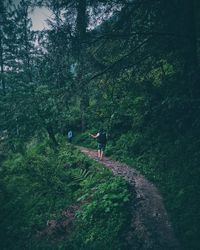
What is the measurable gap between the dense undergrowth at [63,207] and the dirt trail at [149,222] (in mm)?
339

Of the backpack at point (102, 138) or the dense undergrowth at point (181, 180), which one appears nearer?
the dense undergrowth at point (181, 180)

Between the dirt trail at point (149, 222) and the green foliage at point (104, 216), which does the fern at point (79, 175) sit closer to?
the green foliage at point (104, 216)

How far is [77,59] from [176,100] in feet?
10.1

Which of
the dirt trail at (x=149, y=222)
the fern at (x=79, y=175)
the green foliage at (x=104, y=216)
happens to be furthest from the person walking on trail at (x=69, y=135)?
the dirt trail at (x=149, y=222)

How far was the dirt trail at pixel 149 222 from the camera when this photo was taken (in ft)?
25.5

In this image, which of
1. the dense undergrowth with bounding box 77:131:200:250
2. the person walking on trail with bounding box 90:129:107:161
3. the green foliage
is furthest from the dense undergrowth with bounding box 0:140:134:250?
the dense undergrowth with bounding box 77:131:200:250

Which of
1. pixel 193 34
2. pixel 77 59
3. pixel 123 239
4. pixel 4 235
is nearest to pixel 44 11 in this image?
pixel 77 59

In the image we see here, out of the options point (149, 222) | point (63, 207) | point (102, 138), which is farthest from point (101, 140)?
point (149, 222)

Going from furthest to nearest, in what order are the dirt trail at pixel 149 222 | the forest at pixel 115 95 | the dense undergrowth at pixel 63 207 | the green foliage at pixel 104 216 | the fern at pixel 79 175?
the fern at pixel 79 175 → the dense undergrowth at pixel 63 207 → the green foliage at pixel 104 216 → the forest at pixel 115 95 → the dirt trail at pixel 149 222

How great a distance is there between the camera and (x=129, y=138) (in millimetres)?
16938

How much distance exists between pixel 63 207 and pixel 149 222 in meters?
4.32

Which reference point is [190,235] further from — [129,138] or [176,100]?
[129,138]

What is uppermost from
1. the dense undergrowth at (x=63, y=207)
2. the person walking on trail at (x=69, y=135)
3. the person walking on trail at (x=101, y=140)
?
the person walking on trail at (x=101, y=140)

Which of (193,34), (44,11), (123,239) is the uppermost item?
(44,11)
